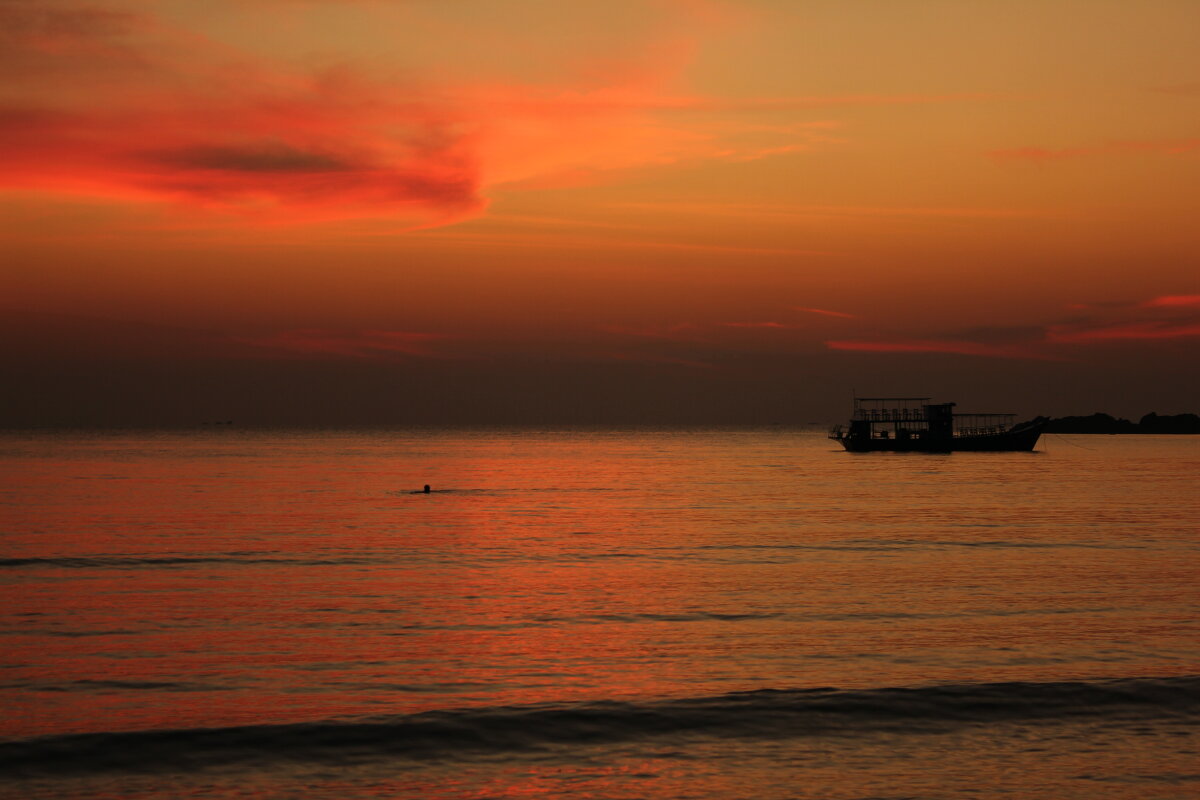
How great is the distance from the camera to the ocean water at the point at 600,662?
16.6 meters

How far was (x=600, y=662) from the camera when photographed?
2355 centimetres

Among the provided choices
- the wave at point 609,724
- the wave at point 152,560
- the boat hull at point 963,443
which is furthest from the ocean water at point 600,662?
the boat hull at point 963,443

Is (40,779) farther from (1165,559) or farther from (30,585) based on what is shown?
(1165,559)

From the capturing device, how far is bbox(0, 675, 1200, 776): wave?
57.0 ft

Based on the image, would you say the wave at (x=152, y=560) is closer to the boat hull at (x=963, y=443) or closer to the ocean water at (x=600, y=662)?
the ocean water at (x=600, y=662)

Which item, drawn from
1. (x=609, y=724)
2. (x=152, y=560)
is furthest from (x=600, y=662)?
(x=152, y=560)

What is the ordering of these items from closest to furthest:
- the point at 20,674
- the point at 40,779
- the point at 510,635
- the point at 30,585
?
the point at 40,779, the point at 20,674, the point at 510,635, the point at 30,585

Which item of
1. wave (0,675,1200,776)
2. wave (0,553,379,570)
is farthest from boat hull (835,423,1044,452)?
wave (0,675,1200,776)

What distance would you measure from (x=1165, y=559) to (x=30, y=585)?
39.7 meters

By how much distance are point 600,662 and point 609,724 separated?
469 centimetres

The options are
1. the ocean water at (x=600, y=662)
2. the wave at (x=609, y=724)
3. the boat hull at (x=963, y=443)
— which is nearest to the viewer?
the ocean water at (x=600, y=662)

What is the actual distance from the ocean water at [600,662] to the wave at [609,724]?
0.23ft

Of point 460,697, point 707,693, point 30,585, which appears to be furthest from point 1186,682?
point 30,585

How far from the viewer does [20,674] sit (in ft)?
73.4
